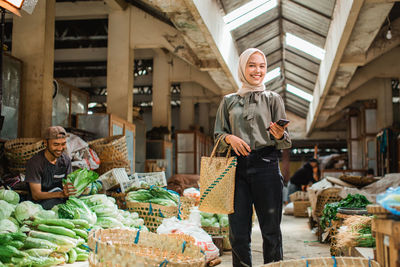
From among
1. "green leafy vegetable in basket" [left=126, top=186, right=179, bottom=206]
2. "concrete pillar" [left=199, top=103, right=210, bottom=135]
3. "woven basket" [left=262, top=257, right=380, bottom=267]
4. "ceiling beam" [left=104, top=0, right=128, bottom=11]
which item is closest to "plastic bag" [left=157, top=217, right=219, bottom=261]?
"green leafy vegetable in basket" [left=126, top=186, right=179, bottom=206]

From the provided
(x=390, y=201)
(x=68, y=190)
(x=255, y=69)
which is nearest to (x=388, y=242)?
(x=390, y=201)

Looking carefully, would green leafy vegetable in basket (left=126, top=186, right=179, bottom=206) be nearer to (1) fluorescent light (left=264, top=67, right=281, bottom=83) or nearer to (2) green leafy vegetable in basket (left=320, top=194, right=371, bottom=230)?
(2) green leafy vegetable in basket (left=320, top=194, right=371, bottom=230)

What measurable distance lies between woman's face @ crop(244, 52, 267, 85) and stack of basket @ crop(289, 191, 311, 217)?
26.2 feet

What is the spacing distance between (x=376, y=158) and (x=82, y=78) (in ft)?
39.9

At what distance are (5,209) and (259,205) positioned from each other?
2.44 metres

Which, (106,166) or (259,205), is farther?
(106,166)

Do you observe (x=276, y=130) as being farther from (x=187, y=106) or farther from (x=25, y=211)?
(x=187, y=106)

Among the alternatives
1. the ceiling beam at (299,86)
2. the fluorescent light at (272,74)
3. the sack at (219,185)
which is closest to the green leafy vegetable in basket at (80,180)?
the sack at (219,185)

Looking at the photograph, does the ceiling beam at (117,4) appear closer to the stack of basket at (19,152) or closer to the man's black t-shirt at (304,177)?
the stack of basket at (19,152)

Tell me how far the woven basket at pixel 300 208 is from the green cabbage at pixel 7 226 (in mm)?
8123

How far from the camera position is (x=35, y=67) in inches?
267

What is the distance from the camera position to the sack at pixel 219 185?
8.91ft

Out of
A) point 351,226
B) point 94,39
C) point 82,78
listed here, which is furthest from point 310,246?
point 82,78

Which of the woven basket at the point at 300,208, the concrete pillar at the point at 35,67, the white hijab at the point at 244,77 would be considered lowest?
the woven basket at the point at 300,208
